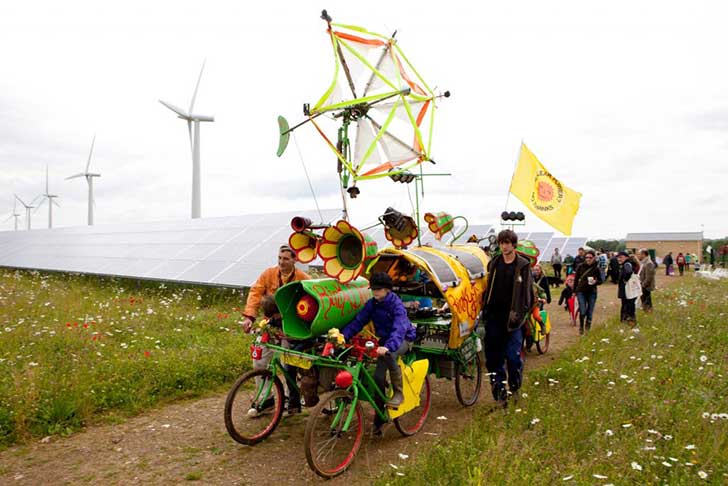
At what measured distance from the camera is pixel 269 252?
42.1ft

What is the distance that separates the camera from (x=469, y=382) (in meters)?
6.48

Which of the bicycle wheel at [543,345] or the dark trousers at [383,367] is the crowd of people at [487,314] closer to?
the dark trousers at [383,367]

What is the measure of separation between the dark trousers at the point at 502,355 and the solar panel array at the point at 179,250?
241 inches

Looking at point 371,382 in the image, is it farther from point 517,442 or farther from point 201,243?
point 201,243

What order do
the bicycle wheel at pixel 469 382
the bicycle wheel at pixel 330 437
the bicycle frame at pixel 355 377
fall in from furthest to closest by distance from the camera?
the bicycle wheel at pixel 469 382 → the bicycle frame at pixel 355 377 → the bicycle wheel at pixel 330 437

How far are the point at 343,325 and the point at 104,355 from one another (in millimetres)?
4212

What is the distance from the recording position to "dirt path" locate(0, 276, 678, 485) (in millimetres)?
4316

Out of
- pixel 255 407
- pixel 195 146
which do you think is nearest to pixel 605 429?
pixel 255 407

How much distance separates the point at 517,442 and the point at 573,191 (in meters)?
7.21

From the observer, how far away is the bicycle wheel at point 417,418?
5262mm

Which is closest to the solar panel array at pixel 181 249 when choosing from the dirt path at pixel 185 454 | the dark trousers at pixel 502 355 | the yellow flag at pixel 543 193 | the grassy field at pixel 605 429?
the yellow flag at pixel 543 193

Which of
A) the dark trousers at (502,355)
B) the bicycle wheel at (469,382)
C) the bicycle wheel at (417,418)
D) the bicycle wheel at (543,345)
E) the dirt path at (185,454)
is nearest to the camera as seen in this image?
the dirt path at (185,454)

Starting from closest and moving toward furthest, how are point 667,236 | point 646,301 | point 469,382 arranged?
point 469,382
point 646,301
point 667,236

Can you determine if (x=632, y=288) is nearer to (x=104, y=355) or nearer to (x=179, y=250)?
(x=104, y=355)
